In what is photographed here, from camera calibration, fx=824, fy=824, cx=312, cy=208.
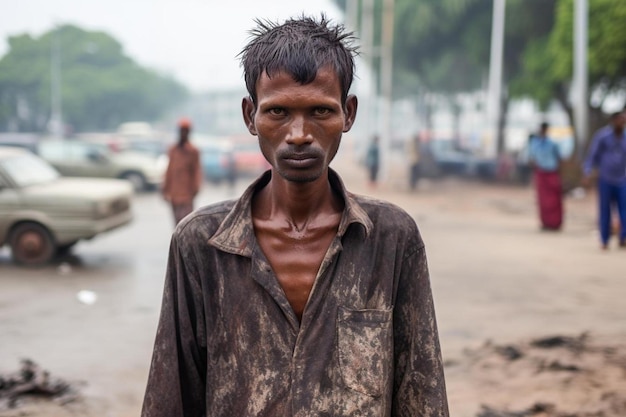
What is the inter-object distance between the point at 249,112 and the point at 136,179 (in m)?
20.2

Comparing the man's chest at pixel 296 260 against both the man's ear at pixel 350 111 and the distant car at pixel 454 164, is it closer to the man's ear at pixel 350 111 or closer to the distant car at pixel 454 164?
the man's ear at pixel 350 111

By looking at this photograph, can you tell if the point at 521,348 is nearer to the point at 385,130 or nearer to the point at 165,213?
the point at 165,213

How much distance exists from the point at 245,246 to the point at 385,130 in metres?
28.2

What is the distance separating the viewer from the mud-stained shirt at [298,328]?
171cm

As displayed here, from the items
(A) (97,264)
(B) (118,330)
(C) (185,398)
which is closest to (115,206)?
(A) (97,264)

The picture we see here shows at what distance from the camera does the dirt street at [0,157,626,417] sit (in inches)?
196

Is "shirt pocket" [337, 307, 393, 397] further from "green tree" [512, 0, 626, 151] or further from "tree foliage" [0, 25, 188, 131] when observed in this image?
"tree foliage" [0, 25, 188, 131]

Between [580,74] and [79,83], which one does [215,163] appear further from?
[79,83]

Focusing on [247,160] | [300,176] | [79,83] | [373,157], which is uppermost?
[79,83]

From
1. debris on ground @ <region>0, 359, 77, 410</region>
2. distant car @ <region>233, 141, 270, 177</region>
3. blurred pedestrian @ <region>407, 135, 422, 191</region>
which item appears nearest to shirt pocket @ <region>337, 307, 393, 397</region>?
debris on ground @ <region>0, 359, 77, 410</region>

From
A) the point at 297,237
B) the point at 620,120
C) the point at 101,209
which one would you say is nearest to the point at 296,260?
the point at 297,237

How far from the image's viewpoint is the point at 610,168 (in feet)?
35.3

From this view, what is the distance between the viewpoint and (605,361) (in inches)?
218

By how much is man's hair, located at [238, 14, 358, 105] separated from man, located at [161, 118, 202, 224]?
26.4ft
